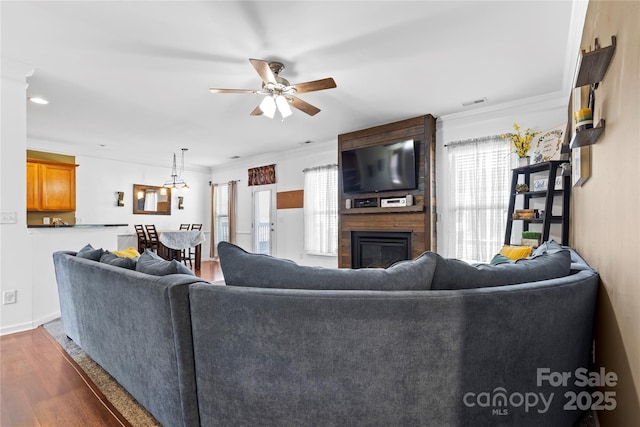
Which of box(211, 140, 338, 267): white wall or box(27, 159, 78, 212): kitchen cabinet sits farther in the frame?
box(211, 140, 338, 267): white wall

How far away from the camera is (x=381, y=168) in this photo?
16.7 feet

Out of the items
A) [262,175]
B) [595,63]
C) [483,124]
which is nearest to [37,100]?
[262,175]

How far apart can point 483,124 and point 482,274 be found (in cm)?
381

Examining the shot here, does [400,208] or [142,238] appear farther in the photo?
[142,238]

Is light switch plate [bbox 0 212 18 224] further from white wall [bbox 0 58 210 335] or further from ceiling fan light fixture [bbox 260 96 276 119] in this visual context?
ceiling fan light fixture [bbox 260 96 276 119]

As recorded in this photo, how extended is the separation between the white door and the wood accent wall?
2.07m

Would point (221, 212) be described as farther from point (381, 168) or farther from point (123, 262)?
point (123, 262)

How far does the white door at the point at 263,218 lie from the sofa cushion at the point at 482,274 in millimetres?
6046

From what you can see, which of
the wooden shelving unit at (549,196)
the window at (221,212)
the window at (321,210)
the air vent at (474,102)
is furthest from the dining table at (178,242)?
the wooden shelving unit at (549,196)

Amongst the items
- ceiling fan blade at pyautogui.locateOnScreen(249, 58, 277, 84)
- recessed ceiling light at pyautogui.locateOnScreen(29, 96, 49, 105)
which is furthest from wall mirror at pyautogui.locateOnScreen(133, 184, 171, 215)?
ceiling fan blade at pyautogui.locateOnScreen(249, 58, 277, 84)

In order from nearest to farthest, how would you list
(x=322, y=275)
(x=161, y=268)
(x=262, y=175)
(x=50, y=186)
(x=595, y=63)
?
1. (x=322, y=275)
2. (x=595, y=63)
3. (x=161, y=268)
4. (x=50, y=186)
5. (x=262, y=175)

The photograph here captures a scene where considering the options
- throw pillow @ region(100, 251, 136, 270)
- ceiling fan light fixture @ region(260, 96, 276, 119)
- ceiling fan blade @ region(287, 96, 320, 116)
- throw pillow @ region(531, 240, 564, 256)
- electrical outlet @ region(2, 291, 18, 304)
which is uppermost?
ceiling fan blade @ region(287, 96, 320, 116)

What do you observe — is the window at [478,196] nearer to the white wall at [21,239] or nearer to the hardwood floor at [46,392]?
the hardwood floor at [46,392]

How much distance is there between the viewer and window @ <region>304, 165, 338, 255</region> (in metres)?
6.03
